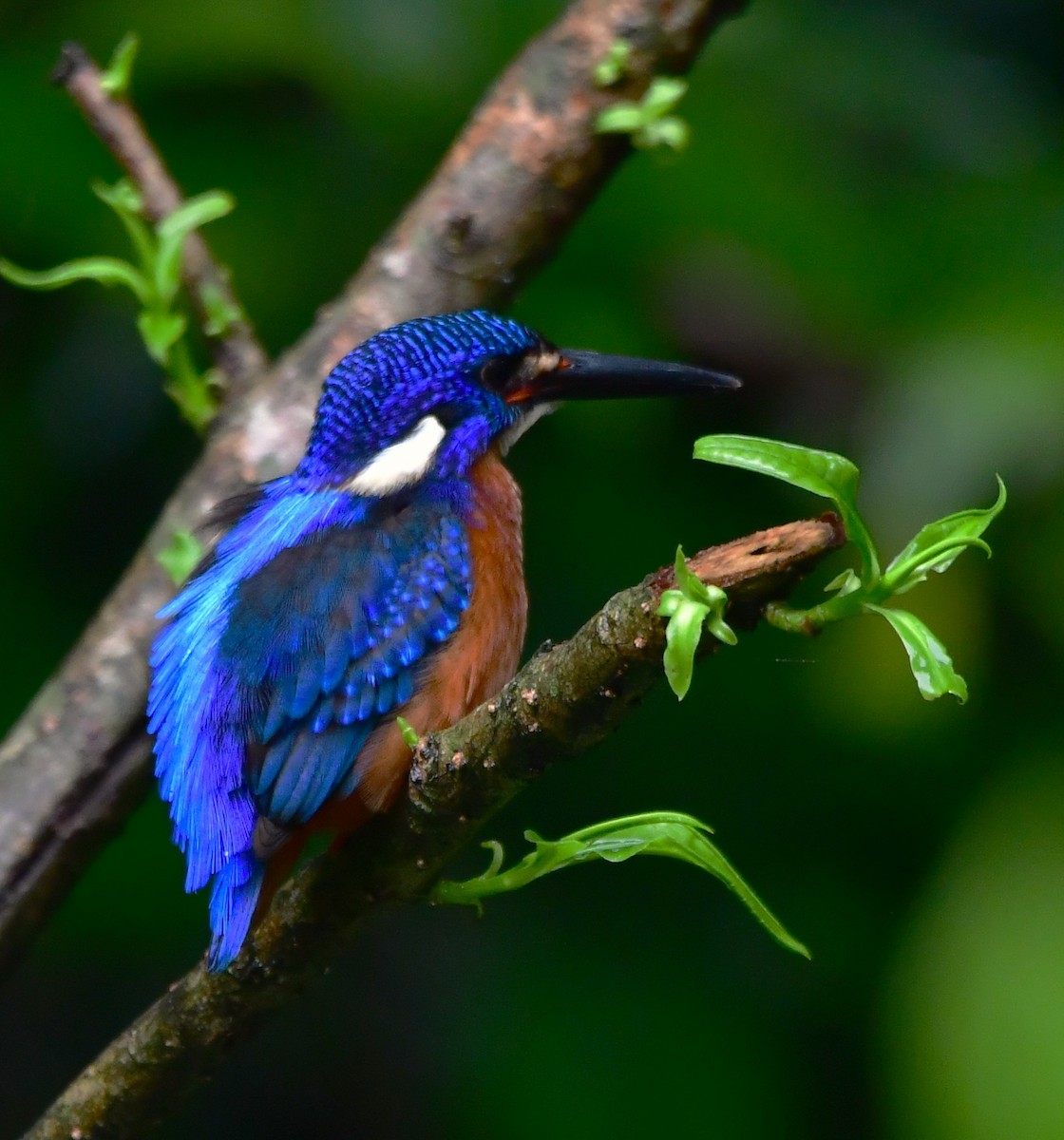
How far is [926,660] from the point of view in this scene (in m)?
0.98

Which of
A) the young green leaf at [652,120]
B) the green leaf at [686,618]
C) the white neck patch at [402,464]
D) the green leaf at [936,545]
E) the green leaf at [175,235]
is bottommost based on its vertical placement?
the white neck patch at [402,464]

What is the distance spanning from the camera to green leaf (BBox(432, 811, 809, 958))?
118 centimetres

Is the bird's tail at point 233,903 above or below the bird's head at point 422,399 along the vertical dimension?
below

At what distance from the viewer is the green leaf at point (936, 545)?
38.9 inches

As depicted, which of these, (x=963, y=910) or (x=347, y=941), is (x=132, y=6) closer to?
(x=347, y=941)

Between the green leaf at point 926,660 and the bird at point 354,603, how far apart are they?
24.2 inches

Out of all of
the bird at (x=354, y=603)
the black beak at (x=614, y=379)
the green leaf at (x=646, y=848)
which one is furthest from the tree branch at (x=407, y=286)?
the green leaf at (x=646, y=848)

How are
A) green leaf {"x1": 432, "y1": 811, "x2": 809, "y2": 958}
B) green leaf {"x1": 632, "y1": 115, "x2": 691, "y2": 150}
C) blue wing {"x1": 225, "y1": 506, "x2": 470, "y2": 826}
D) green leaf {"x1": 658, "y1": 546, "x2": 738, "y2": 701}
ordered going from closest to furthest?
green leaf {"x1": 658, "y1": 546, "x2": 738, "y2": 701} < green leaf {"x1": 432, "y1": 811, "x2": 809, "y2": 958} < blue wing {"x1": 225, "y1": 506, "x2": 470, "y2": 826} < green leaf {"x1": 632, "y1": 115, "x2": 691, "y2": 150}

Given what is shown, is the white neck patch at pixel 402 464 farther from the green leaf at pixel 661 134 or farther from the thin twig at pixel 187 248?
the green leaf at pixel 661 134

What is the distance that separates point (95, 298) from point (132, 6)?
560 millimetres

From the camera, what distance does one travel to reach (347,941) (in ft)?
4.59

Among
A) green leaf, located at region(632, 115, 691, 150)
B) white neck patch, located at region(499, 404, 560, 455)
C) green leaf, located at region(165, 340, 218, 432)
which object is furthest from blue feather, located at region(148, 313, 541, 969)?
green leaf, located at region(632, 115, 691, 150)

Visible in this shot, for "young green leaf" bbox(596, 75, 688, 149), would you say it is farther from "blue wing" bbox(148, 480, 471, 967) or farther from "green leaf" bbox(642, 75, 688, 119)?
"blue wing" bbox(148, 480, 471, 967)

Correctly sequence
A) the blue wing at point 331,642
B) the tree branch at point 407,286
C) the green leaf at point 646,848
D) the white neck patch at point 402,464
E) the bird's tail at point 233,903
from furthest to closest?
the tree branch at point 407,286 < the white neck patch at point 402,464 < the blue wing at point 331,642 < the bird's tail at point 233,903 < the green leaf at point 646,848
